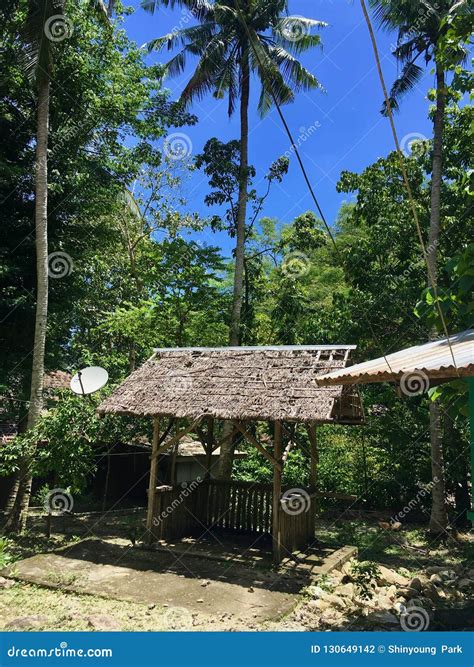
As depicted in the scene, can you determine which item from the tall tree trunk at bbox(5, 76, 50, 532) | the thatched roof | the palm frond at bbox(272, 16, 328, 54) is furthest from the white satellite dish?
the palm frond at bbox(272, 16, 328, 54)

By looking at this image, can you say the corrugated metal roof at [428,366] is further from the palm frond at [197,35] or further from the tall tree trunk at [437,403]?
the palm frond at [197,35]

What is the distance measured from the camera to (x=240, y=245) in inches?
629

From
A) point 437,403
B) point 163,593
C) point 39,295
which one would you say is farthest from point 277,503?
point 39,295

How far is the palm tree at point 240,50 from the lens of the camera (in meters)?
16.2

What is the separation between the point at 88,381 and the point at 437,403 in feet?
27.1

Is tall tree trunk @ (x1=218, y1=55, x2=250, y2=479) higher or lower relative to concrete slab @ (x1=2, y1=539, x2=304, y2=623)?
higher

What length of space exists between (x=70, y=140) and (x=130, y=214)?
8.81 metres

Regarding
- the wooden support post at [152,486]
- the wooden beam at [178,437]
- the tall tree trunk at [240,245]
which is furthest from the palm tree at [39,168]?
the tall tree trunk at [240,245]

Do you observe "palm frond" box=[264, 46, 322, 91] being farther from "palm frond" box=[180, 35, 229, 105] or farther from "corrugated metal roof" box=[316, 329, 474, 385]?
"corrugated metal roof" box=[316, 329, 474, 385]

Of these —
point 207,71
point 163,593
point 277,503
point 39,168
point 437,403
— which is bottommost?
point 163,593

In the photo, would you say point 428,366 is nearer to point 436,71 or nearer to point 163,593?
point 163,593

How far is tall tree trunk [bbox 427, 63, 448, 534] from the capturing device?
Result: 12.4 metres

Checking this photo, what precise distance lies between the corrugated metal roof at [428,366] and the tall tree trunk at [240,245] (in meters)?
9.66

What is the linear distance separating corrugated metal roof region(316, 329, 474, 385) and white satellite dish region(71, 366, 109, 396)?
6.66 metres
